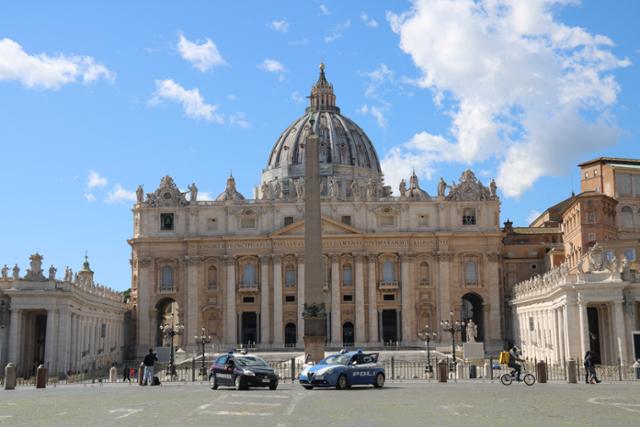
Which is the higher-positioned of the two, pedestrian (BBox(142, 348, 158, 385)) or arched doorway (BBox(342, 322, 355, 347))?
arched doorway (BBox(342, 322, 355, 347))

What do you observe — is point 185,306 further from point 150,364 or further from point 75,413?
point 75,413

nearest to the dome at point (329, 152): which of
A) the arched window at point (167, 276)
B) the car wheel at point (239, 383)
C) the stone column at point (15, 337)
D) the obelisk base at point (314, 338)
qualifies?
the arched window at point (167, 276)

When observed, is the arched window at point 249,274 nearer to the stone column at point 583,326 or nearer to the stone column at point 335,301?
the stone column at point 335,301

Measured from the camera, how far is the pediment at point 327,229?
280 feet

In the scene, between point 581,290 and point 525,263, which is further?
point 525,263

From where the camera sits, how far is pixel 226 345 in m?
84.1

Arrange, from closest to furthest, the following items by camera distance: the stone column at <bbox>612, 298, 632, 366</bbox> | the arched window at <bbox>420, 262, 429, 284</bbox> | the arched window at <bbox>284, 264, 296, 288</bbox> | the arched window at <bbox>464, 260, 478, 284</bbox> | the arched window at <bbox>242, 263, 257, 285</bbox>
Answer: the stone column at <bbox>612, 298, 632, 366</bbox> < the arched window at <bbox>420, 262, 429, 284</bbox> < the arched window at <bbox>464, 260, 478, 284</bbox> < the arched window at <bbox>284, 264, 296, 288</bbox> < the arched window at <bbox>242, 263, 257, 285</bbox>

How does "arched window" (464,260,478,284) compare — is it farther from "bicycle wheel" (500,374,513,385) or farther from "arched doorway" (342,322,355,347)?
"bicycle wheel" (500,374,513,385)

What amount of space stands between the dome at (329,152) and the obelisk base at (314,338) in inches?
2516

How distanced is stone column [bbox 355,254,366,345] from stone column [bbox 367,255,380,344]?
687 mm

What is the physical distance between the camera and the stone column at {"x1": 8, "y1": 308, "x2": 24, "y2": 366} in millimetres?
54156

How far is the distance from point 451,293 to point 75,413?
65638 millimetres

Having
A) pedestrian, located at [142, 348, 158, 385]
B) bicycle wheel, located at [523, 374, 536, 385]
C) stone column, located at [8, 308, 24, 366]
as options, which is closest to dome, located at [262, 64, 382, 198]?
stone column, located at [8, 308, 24, 366]

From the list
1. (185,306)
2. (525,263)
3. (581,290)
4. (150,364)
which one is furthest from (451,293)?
(150,364)
